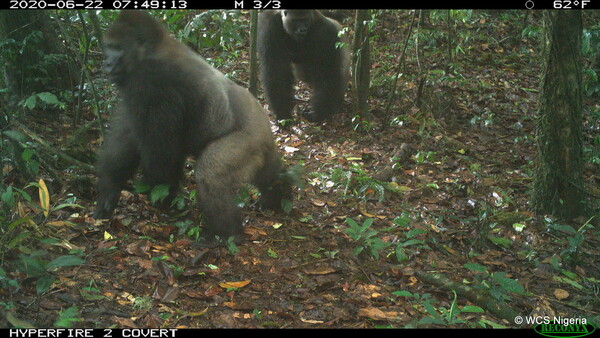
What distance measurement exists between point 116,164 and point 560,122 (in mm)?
4494

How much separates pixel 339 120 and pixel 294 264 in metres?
4.16

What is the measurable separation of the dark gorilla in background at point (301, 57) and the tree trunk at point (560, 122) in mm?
3619

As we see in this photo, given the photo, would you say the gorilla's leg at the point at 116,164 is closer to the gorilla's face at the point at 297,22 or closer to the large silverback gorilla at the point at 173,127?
the large silverback gorilla at the point at 173,127

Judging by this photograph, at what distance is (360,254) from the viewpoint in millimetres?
4773

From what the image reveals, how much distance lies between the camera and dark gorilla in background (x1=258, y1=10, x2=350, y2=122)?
27.1ft

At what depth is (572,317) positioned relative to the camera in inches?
164

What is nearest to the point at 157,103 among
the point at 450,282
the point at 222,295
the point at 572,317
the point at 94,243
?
the point at 94,243

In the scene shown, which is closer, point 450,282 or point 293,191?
point 450,282

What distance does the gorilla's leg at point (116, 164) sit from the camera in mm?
4957

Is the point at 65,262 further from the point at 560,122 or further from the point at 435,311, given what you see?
the point at 560,122

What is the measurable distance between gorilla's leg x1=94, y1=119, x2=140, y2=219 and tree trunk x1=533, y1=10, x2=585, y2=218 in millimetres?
4187

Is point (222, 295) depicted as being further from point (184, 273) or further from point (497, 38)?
point (497, 38)

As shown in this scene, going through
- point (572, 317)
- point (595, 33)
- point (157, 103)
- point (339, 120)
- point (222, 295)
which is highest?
point (595, 33)

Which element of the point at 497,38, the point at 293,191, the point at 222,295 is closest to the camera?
the point at 222,295
